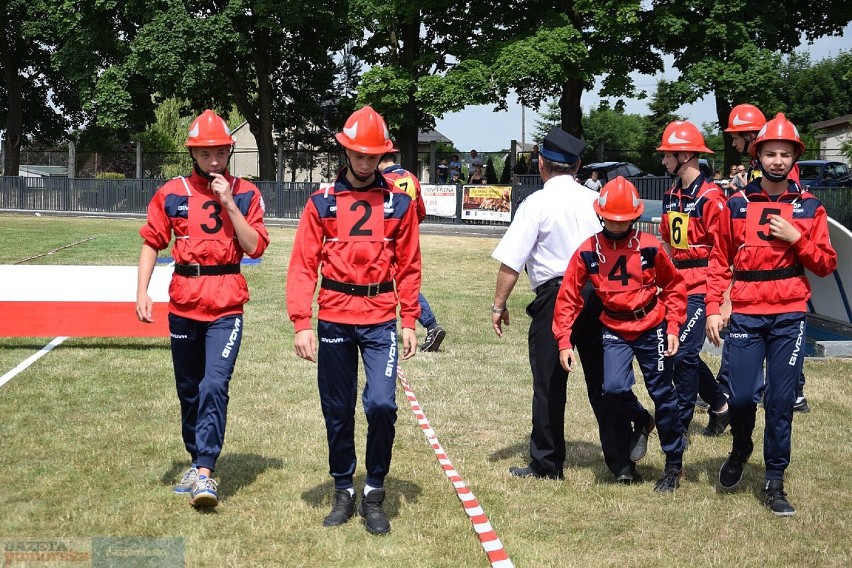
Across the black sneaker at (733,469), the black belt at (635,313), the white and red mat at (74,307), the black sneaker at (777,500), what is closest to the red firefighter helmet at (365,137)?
Result: the black belt at (635,313)

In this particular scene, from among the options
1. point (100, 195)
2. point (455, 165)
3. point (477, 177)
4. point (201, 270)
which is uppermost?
point (455, 165)

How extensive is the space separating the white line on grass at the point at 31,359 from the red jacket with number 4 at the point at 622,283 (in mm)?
5291

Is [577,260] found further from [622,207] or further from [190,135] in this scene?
[190,135]

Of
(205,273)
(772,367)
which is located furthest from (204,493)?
(772,367)

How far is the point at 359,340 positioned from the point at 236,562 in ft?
4.28

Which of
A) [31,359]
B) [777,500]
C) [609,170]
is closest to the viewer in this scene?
[777,500]

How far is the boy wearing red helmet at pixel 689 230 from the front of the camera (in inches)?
281

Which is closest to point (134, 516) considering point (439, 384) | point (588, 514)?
point (588, 514)

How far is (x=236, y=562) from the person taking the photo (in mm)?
4746

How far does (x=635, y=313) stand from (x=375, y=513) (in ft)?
6.44

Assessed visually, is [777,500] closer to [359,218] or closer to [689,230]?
[689,230]

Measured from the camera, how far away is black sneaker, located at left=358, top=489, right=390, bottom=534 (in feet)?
17.2

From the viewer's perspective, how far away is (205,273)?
5.66 meters

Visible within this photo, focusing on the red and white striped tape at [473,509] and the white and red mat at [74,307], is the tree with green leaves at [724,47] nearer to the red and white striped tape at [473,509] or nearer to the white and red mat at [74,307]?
the white and red mat at [74,307]
